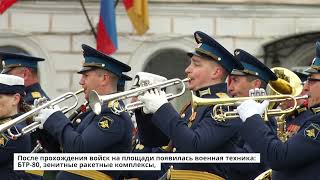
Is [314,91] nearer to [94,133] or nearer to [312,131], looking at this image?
[312,131]

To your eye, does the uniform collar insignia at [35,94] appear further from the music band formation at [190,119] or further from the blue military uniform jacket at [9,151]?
the blue military uniform jacket at [9,151]

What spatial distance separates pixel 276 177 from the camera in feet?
27.0

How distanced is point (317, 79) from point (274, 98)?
0.45 m

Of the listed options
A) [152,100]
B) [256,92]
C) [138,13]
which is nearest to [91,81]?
[152,100]

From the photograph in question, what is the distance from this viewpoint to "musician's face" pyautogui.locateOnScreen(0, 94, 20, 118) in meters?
9.34

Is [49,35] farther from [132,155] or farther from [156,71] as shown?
[132,155]

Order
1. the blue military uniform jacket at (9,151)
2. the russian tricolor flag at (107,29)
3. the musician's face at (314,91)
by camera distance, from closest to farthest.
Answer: the musician's face at (314,91), the blue military uniform jacket at (9,151), the russian tricolor flag at (107,29)

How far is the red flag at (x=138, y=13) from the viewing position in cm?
1905

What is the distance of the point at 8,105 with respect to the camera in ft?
30.8

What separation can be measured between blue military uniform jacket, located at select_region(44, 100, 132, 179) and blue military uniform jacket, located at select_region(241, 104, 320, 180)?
1.48 m

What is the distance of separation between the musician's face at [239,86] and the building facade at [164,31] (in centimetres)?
1047

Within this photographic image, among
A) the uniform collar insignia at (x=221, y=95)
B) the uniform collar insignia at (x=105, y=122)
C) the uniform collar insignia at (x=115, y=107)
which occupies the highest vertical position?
the uniform collar insignia at (x=221, y=95)

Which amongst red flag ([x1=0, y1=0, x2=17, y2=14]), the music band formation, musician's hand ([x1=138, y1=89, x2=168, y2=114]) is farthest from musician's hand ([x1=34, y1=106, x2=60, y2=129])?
red flag ([x1=0, y1=0, x2=17, y2=14])

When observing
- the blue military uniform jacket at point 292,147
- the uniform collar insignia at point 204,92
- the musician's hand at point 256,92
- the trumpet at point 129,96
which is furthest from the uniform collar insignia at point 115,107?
the blue military uniform jacket at point 292,147
